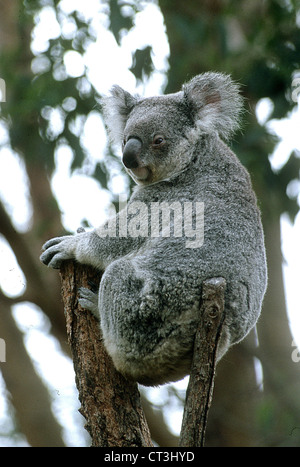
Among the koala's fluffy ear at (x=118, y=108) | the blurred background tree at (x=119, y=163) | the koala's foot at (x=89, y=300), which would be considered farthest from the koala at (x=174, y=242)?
the blurred background tree at (x=119, y=163)

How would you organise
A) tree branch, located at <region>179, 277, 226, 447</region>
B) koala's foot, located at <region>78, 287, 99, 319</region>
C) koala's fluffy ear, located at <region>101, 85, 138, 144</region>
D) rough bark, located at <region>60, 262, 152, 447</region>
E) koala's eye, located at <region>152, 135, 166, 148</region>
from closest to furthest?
1. tree branch, located at <region>179, 277, 226, 447</region>
2. rough bark, located at <region>60, 262, 152, 447</region>
3. koala's foot, located at <region>78, 287, 99, 319</region>
4. koala's eye, located at <region>152, 135, 166, 148</region>
5. koala's fluffy ear, located at <region>101, 85, 138, 144</region>

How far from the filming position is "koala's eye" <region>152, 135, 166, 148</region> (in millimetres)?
4078

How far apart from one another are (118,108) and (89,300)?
1755mm

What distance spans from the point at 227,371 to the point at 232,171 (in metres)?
4.03

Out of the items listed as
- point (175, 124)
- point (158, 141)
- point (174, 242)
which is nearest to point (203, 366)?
point (174, 242)

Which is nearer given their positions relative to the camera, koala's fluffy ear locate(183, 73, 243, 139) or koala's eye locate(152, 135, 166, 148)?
koala's eye locate(152, 135, 166, 148)

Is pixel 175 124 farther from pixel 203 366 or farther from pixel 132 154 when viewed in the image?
pixel 203 366

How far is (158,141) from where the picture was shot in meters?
4.09

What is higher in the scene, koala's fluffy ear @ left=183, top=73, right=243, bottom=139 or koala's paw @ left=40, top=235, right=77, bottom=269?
koala's fluffy ear @ left=183, top=73, right=243, bottom=139

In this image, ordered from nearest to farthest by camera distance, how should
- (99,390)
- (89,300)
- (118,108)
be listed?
1. (99,390)
2. (89,300)
3. (118,108)

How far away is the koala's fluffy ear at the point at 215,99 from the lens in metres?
4.25

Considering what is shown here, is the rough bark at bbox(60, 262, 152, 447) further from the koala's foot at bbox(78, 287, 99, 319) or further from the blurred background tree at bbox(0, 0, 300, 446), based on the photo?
the blurred background tree at bbox(0, 0, 300, 446)

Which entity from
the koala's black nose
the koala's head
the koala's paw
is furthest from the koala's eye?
the koala's paw

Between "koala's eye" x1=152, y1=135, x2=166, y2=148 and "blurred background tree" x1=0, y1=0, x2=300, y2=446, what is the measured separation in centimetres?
238
